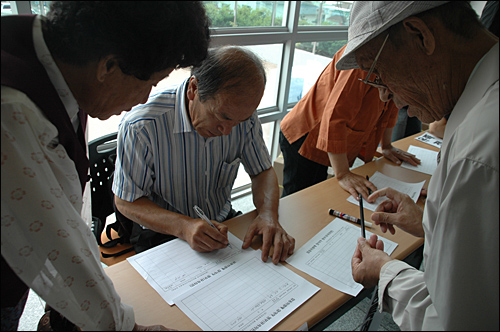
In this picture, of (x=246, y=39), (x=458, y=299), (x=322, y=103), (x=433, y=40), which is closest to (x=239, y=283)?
(x=458, y=299)

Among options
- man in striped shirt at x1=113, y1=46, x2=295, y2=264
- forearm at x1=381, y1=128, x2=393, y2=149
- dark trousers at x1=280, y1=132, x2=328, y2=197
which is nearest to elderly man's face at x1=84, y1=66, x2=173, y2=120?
man in striped shirt at x1=113, y1=46, x2=295, y2=264

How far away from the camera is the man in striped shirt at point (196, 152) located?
1.24 m

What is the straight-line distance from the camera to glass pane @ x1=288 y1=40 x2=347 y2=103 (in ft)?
11.3

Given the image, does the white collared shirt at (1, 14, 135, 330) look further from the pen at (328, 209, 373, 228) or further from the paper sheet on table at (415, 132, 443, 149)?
the paper sheet on table at (415, 132, 443, 149)

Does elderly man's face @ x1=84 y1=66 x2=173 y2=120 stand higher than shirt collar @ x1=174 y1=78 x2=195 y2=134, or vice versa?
elderly man's face @ x1=84 y1=66 x2=173 y2=120

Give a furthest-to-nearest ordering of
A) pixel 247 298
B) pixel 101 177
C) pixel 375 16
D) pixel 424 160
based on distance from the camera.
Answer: pixel 424 160 → pixel 101 177 → pixel 247 298 → pixel 375 16

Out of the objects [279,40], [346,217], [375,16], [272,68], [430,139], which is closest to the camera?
[375,16]

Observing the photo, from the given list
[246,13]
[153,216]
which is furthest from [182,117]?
[246,13]

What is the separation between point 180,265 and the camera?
3.69 ft

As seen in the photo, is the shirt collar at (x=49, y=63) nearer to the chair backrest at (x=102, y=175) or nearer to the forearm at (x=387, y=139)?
the chair backrest at (x=102, y=175)

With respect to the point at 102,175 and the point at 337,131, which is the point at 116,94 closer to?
the point at 102,175

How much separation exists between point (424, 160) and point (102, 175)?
72.8 inches

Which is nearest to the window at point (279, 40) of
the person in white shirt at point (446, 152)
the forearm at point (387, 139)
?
the forearm at point (387, 139)

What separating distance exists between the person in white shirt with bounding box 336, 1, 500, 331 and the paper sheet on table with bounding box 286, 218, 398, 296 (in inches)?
2.1
